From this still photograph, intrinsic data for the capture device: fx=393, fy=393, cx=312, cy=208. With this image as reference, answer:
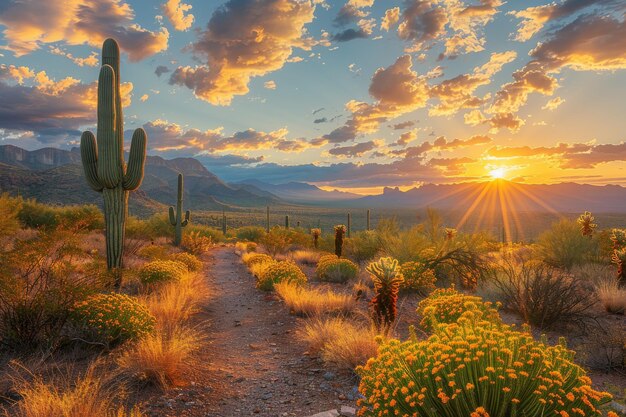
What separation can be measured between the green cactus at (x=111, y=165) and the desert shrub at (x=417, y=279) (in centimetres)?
836

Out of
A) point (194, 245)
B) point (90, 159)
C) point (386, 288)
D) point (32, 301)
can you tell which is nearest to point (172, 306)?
point (32, 301)

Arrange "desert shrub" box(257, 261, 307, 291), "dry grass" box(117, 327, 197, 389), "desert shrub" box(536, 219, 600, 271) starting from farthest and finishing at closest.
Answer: "desert shrub" box(536, 219, 600, 271)
"desert shrub" box(257, 261, 307, 291)
"dry grass" box(117, 327, 197, 389)

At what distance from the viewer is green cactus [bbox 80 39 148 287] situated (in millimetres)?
11602

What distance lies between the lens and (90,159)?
11.8 m

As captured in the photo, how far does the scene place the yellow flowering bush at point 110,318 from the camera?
661cm

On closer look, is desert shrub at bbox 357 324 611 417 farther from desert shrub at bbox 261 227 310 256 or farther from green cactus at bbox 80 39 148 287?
desert shrub at bbox 261 227 310 256

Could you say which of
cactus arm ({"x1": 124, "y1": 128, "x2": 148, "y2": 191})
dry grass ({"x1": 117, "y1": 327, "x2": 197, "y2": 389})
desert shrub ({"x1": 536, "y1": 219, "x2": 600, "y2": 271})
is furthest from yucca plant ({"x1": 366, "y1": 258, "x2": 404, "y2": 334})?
desert shrub ({"x1": 536, "y1": 219, "x2": 600, "y2": 271})

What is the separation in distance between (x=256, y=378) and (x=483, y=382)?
13.2 feet

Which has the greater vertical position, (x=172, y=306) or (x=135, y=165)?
(x=135, y=165)

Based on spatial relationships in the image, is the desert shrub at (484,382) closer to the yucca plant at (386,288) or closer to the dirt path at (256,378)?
the dirt path at (256,378)

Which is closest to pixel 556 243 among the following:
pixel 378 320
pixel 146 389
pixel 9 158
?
pixel 378 320

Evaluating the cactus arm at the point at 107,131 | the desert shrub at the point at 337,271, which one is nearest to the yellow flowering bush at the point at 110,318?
the cactus arm at the point at 107,131

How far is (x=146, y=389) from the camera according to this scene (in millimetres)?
5301

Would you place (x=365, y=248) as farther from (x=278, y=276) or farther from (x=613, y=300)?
(x=613, y=300)
